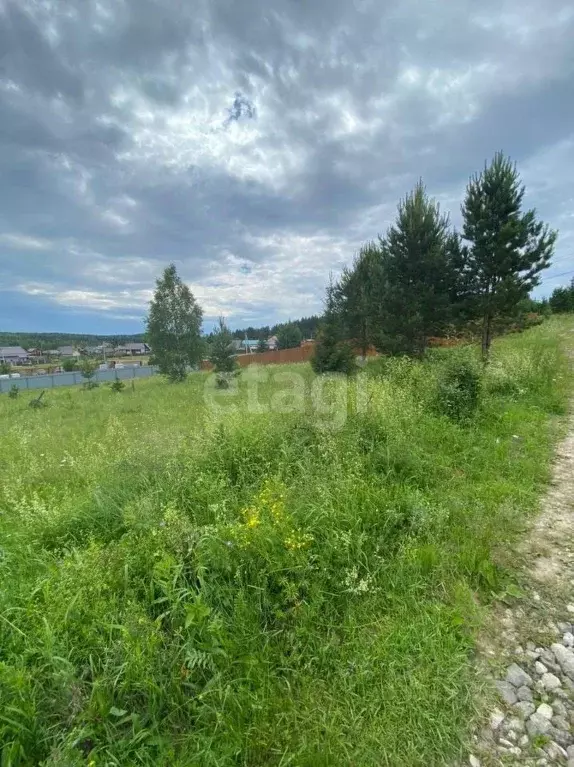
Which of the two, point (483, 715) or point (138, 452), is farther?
point (138, 452)

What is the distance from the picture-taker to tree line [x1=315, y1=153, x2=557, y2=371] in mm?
10922

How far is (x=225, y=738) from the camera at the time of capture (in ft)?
5.15

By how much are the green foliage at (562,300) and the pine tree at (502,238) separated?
2252 centimetres

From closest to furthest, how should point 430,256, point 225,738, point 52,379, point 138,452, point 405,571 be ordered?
point 225,738, point 405,571, point 138,452, point 430,256, point 52,379

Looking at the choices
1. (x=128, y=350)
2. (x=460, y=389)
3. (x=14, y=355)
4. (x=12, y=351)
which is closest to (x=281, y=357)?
(x=460, y=389)

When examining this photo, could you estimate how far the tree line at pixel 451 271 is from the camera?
1092cm

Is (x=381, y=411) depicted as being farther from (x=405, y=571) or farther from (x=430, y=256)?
(x=430, y=256)

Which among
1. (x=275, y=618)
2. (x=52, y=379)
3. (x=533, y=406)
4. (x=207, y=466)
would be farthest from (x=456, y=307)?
(x=52, y=379)

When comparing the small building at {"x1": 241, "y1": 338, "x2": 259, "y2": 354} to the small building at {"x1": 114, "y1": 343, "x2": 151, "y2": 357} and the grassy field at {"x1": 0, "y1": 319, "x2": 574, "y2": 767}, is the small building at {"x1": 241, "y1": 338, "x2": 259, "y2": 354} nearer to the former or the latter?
the small building at {"x1": 114, "y1": 343, "x2": 151, "y2": 357}

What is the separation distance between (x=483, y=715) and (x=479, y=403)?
5013 millimetres

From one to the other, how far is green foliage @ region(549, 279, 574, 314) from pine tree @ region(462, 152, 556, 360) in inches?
887

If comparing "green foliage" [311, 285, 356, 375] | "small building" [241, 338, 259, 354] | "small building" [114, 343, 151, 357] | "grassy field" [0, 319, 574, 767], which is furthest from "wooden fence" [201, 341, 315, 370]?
"small building" [114, 343, 151, 357]

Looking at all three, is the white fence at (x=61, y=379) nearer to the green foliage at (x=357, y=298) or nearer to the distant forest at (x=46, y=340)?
the green foliage at (x=357, y=298)

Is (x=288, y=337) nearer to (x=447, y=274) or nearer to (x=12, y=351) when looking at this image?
(x=447, y=274)
